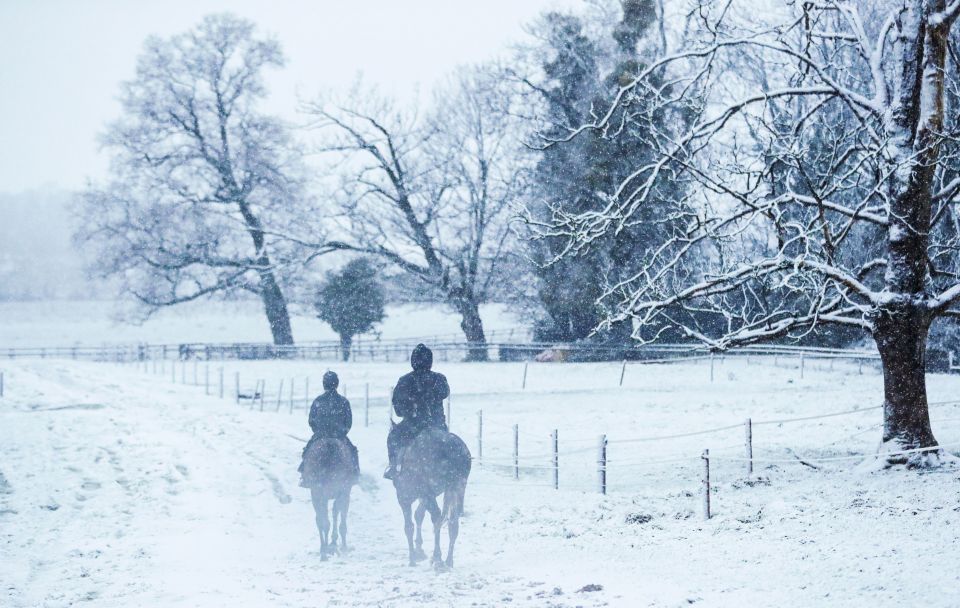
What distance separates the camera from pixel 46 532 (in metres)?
10.4

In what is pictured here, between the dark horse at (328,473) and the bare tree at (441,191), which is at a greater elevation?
the bare tree at (441,191)

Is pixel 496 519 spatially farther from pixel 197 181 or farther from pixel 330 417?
pixel 197 181

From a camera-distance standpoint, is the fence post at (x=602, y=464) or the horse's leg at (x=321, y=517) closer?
the horse's leg at (x=321, y=517)

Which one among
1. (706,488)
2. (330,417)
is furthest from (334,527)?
(706,488)

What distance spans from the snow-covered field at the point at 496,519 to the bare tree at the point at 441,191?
18513 millimetres

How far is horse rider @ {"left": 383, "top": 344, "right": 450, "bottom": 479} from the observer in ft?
32.6

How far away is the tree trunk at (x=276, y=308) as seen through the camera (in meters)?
40.5

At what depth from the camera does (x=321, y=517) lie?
10055 mm

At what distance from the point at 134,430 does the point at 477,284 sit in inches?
969

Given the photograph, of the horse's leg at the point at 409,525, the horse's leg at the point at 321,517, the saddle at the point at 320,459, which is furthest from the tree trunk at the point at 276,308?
the horse's leg at the point at 409,525

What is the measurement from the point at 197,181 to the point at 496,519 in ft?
108

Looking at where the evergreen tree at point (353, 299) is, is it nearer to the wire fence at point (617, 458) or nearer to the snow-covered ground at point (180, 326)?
the snow-covered ground at point (180, 326)

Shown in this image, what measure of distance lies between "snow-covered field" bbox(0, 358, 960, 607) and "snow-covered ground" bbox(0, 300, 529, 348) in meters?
28.8

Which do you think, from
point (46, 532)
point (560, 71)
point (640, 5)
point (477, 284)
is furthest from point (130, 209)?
point (46, 532)
